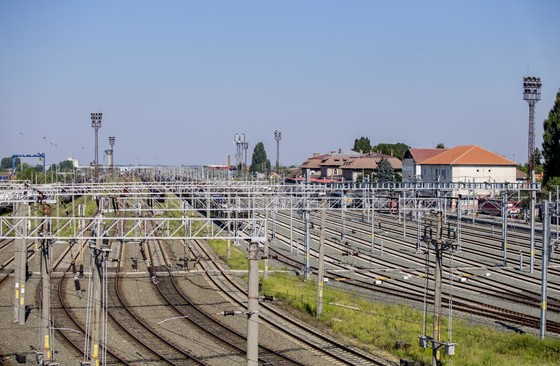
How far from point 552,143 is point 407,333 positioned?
89.6 ft

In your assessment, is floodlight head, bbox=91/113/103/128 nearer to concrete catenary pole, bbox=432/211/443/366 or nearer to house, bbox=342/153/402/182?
house, bbox=342/153/402/182

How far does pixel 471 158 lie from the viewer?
149ft

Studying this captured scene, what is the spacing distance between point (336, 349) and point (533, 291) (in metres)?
9.06

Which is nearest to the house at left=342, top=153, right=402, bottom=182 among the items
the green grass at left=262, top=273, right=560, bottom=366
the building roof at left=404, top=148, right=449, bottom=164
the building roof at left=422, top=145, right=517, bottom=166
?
the building roof at left=404, top=148, right=449, bottom=164

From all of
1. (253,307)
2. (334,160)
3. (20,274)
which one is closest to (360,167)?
(334,160)

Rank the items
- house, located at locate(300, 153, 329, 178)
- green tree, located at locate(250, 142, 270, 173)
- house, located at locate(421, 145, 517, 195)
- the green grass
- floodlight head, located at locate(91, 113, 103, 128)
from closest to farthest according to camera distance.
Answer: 1. the green grass
2. house, located at locate(421, 145, 517, 195)
3. floodlight head, located at locate(91, 113, 103, 128)
4. house, located at locate(300, 153, 329, 178)
5. green tree, located at locate(250, 142, 270, 173)

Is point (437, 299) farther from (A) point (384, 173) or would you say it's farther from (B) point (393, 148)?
(B) point (393, 148)

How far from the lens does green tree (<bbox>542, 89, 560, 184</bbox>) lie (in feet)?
126

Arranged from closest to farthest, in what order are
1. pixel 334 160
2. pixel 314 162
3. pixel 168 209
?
pixel 168 209, pixel 334 160, pixel 314 162

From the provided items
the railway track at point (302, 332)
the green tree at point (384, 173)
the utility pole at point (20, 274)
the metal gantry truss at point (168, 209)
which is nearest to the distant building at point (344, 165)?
the green tree at point (384, 173)

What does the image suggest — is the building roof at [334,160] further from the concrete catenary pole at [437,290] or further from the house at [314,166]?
the concrete catenary pole at [437,290]

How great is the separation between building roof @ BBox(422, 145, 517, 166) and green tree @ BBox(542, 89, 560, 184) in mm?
6342

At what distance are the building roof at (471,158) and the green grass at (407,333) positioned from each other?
91.1ft

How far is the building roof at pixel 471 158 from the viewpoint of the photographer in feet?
148
